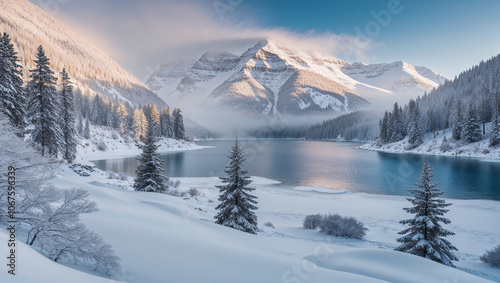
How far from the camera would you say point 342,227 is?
15.2m

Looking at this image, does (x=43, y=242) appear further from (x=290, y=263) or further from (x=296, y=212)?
(x=296, y=212)

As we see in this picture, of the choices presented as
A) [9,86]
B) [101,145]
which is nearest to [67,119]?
[9,86]

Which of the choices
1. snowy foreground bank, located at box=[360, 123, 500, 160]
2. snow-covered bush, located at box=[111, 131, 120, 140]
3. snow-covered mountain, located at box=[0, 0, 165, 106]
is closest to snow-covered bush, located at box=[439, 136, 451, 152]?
snowy foreground bank, located at box=[360, 123, 500, 160]

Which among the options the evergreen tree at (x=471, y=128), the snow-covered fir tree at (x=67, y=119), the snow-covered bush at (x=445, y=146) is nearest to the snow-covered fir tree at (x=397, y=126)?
the snow-covered bush at (x=445, y=146)

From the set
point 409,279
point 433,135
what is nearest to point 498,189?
point 409,279

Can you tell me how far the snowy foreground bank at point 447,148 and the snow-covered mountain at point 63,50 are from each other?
397 feet

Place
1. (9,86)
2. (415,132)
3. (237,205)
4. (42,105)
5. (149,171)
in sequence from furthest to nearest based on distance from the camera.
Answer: (415,132) < (42,105) < (9,86) < (149,171) < (237,205)

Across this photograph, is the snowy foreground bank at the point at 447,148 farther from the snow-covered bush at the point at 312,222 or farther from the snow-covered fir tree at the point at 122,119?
the snow-covered fir tree at the point at 122,119

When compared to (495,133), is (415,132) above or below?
above

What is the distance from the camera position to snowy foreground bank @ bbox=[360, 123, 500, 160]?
58112mm

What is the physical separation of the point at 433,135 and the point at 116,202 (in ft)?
326

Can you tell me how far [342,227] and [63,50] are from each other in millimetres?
171405

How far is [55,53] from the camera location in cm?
11475

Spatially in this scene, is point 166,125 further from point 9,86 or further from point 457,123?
point 457,123
